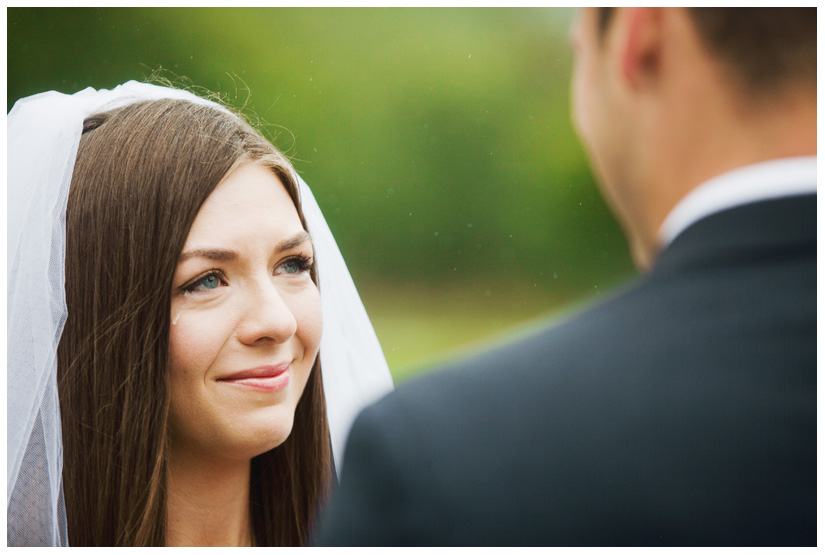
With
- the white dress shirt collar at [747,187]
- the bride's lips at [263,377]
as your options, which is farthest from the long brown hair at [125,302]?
the white dress shirt collar at [747,187]

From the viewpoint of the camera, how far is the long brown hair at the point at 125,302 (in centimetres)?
143

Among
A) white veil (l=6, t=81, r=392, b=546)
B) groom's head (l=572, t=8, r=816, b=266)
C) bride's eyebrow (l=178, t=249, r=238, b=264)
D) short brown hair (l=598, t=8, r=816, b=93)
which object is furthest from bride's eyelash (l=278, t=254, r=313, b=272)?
short brown hair (l=598, t=8, r=816, b=93)

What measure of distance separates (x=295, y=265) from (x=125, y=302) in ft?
1.13

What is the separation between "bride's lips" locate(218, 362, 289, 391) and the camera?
1.49 meters

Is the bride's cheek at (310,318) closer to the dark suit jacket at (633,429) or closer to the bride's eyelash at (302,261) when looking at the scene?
the bride's eyelash at (302,261)

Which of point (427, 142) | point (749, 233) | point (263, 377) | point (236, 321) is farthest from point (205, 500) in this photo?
point (749, 233)

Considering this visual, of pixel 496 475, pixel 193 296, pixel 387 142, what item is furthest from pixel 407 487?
pixel 387 142

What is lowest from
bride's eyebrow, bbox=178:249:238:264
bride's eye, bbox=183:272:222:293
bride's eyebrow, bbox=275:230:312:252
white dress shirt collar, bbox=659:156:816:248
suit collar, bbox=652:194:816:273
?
suit collar, bbox=652:194:816:273

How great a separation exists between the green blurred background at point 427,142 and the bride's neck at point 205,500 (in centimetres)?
44

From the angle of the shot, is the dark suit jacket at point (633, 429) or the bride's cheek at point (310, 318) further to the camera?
the bride's cheek at point (310, 318)

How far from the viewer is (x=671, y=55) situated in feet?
2.55

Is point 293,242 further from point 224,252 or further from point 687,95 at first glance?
point 687,95

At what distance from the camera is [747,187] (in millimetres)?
719

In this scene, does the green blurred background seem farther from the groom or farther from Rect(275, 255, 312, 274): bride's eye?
the groom
